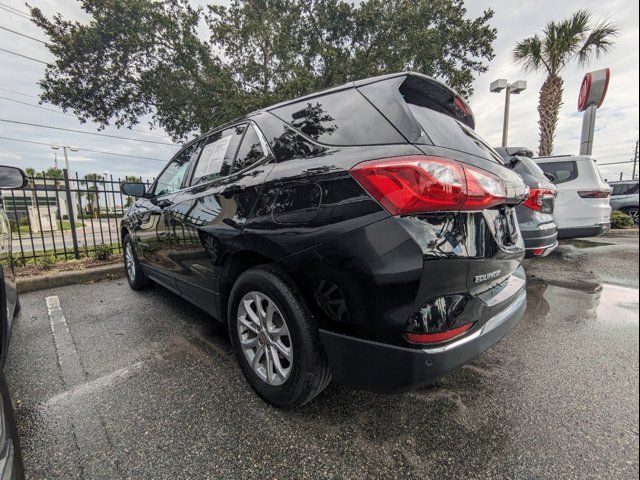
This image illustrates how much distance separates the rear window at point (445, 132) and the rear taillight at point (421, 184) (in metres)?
0.18

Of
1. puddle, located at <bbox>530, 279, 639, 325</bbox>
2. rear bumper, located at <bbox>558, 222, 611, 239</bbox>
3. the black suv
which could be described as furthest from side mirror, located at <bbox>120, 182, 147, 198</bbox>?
rear bumper, located at <bbox>558, 222, 611, 239</bbox>

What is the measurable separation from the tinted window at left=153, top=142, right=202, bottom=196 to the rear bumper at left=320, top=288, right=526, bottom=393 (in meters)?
2.29

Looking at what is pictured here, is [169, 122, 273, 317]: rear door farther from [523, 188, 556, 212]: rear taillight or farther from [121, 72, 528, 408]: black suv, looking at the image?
[523, 188, 556, 212]: rear taillight

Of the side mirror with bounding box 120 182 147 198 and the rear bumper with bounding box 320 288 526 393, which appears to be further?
the side mirror with bounding box 120 182 147 198

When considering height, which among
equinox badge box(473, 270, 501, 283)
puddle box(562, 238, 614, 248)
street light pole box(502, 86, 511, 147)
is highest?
street light pole box(502, 86, 511, 147)

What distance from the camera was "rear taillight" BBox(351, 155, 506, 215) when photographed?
1254 millimetres

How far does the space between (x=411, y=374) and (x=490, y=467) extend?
63 cm

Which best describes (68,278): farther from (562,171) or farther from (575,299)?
(562,171)

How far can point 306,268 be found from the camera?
151 cm

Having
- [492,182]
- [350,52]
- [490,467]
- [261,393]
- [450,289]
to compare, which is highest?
[350,52]

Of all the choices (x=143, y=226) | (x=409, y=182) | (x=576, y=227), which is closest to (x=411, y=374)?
(x=409, y=182)

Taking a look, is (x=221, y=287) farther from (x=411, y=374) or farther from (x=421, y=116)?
(x=421, y=116)

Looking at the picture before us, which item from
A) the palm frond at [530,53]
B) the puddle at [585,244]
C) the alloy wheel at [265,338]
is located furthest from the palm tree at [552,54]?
the alloy wheel at [265,338]

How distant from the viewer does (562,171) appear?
5.54m
